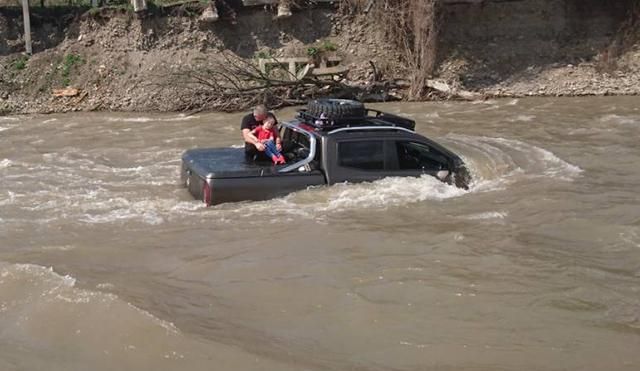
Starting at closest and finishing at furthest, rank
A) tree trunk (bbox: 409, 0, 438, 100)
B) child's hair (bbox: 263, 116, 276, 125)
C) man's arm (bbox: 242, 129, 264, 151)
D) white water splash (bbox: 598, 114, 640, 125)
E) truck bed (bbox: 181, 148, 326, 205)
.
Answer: truck bed (bbox: 181, 148, 326, 205), man's arm (bbox: 242, 129, 264, 151), child's hair (bbox: 263, 116, 276, 125), white water splash (bbox: 598, 114, 640, 125), tree trunk (bbox: 409, 0, 438, 100)

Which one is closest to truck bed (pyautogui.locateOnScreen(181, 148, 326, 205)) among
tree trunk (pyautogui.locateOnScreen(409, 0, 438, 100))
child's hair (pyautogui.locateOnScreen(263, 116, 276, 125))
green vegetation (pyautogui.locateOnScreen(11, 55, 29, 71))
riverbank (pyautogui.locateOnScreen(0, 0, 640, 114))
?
child's hair (pyautogui.locateOnScreen(263, 116, 276, 125))

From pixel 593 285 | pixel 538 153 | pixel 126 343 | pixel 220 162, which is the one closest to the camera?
pixel 126 343

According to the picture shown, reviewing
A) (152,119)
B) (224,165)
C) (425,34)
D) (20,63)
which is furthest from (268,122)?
(20,63)

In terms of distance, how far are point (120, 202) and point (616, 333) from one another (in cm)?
672

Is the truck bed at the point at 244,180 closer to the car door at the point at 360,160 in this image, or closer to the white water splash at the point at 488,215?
the car door at the point at 360,160

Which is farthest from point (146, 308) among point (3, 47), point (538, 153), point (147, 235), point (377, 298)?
point (3, 47)

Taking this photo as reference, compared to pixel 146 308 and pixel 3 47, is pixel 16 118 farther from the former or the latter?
pixel 146 308

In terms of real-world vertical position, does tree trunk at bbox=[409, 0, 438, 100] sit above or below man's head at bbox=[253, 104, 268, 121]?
above

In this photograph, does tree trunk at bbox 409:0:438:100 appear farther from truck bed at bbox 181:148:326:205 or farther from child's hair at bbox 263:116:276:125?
truck bed at bbox 181:148:326:205

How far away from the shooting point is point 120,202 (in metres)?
10.5

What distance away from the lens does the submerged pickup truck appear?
31.9 ft

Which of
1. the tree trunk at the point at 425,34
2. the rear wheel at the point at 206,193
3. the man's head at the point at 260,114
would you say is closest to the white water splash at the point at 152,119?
the tree trunk at the point at 425,34

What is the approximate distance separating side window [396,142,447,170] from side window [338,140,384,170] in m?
0.28

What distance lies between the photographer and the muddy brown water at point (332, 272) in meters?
5.75
